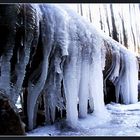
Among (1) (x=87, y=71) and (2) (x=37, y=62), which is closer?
(2) (x=37, y=62)

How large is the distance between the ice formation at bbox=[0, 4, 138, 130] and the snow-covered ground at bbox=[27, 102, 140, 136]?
92 millimetres

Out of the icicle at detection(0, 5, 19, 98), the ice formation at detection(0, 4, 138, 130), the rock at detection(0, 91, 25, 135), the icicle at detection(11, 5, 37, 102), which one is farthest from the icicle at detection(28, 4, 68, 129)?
the rock at detection(0, 91, 25, 135)

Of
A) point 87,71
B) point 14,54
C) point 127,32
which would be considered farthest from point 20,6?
point 127,32

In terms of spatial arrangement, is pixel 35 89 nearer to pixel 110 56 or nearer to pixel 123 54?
pixel 110 56

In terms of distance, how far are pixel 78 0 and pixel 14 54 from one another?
709 millimetres

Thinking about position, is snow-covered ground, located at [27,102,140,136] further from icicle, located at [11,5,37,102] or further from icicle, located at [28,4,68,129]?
icicle, located at [11,5,37,102]

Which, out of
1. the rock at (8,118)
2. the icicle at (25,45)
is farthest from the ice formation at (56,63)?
the rock at (8,118)

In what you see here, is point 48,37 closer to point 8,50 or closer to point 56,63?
point 56,63

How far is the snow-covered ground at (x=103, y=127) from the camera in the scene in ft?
9.34

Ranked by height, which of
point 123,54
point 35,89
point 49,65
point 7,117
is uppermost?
point 123,54

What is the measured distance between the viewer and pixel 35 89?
2.89 metres

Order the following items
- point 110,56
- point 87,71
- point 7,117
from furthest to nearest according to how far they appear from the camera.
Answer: point 110,56
point 87,71
point 7,117

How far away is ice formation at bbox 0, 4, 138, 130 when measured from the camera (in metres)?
2.57

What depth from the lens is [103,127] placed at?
3082 mm
